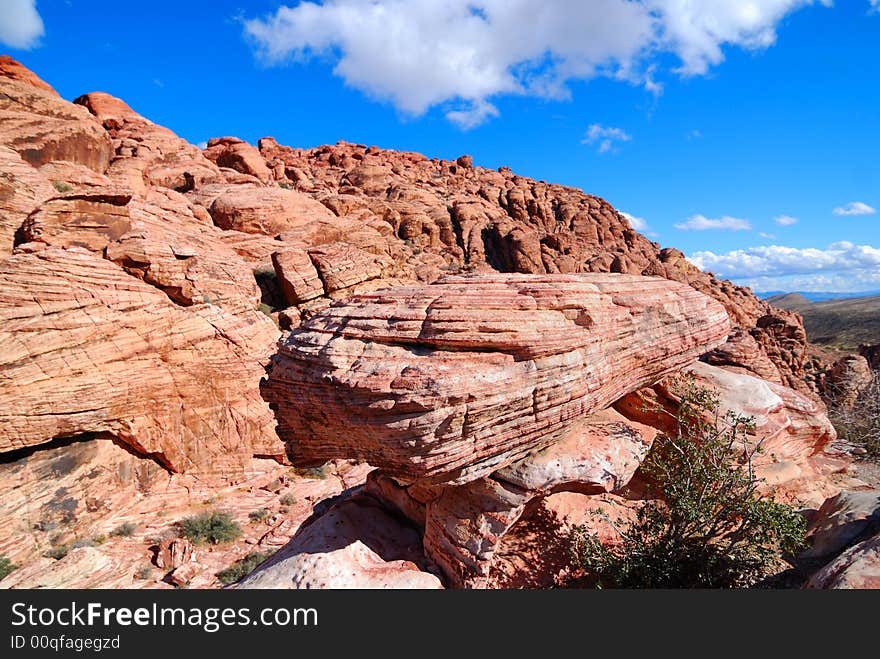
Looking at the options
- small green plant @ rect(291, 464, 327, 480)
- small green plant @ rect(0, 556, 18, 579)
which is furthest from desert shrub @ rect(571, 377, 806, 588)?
small green plant @ rect(0, 556, 18, 579)

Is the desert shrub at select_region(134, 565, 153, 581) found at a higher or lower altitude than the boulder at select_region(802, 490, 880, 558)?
lower

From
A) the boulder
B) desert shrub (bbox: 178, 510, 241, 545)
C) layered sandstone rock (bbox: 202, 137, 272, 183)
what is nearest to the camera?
the boulder

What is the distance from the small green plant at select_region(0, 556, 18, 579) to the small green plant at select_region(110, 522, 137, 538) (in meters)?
1.94

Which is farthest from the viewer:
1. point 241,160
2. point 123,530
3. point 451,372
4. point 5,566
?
point 241,160

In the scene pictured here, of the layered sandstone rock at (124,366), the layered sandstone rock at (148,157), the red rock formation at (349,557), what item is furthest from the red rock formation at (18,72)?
the red rock formation at (349,557)

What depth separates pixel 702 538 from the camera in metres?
6.50

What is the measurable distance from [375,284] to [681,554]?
20374 mm

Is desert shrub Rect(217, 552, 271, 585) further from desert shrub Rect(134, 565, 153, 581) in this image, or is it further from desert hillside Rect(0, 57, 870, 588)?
desert shrub Rect(134, 565, 153, 581)

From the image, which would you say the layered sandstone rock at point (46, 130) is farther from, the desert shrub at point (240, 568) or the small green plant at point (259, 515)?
the desert shrub at point (240, 568)

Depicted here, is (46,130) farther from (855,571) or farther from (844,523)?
(844,523)

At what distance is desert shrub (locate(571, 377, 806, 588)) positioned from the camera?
622 centimetres

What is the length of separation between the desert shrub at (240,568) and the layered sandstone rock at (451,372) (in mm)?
5680

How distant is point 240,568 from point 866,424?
1903 centimetres

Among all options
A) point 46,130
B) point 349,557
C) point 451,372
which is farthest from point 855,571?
point 46,130
